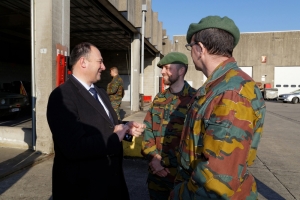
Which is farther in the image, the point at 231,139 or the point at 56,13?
the point at 56,13

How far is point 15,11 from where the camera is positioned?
10430mm

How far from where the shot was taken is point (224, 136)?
1.12 metres

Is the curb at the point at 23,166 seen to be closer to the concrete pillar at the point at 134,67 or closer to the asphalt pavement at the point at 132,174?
the asphalt pavement at the point at 132,174

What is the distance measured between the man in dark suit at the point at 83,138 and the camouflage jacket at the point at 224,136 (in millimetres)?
682

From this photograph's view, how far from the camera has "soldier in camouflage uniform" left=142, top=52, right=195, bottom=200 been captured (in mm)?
2369

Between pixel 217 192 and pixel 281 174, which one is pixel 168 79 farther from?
pixel 281 174

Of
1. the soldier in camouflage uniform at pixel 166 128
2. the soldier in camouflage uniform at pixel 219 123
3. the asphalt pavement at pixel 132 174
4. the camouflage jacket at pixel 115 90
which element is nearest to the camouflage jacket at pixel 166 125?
the soldier in camouflage uniform at pixel 166 128

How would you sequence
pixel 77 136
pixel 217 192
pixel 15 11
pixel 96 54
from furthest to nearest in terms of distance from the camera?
pixel 15 11, pixel 96 54, pixel 77 136, pixel 217 192

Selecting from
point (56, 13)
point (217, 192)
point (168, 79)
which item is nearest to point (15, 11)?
point (56, 13)

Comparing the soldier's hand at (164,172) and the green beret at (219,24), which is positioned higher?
the green beret at (219,24)

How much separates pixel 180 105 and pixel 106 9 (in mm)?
7764

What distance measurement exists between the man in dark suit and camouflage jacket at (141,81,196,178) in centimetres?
58

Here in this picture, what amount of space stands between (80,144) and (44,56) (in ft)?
12.4

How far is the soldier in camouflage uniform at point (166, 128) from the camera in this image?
7.77 ft
